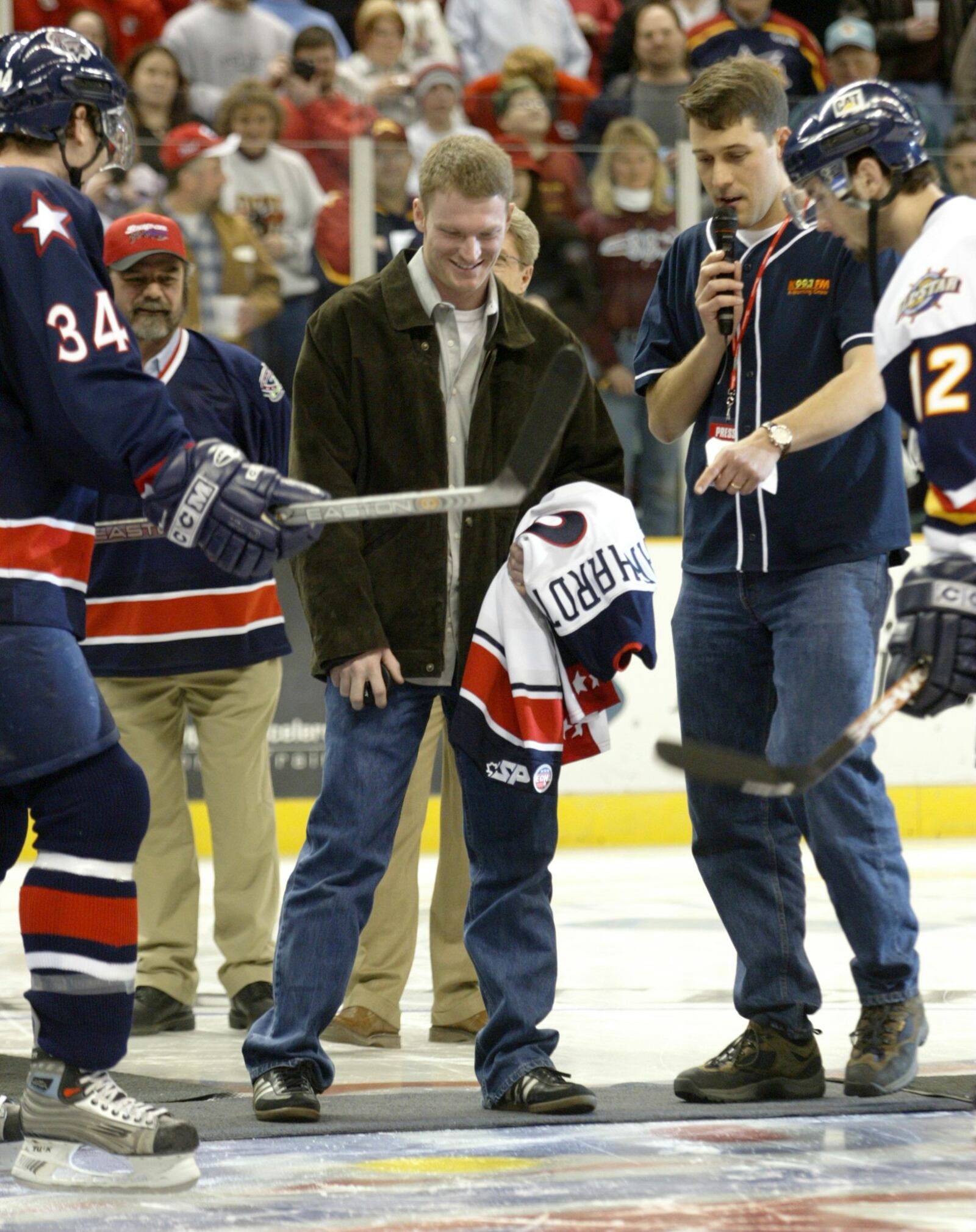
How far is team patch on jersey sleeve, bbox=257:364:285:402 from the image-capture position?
14.7 ft

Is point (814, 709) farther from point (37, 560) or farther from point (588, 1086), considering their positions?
point (37, 560)

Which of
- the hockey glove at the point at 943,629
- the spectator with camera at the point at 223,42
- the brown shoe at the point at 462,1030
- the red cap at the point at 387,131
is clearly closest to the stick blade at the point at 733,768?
the hockey glove at the point at 943,629

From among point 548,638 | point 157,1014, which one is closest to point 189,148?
point 157,1014

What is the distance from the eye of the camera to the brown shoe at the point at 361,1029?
4.04 m

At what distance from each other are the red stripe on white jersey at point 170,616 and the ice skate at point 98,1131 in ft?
5.60

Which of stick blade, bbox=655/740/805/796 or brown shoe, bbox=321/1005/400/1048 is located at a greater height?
stick blade, bbox=655/740/805/796

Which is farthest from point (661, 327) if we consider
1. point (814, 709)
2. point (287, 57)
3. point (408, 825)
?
point (287, 57)

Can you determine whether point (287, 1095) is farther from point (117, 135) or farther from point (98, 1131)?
point (117, 135)

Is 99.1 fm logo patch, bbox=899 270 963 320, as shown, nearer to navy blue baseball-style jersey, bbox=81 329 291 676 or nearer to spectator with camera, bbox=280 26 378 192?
navy blue baseball-style jersey, bbox=81 329 291 676

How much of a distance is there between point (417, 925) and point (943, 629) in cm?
174

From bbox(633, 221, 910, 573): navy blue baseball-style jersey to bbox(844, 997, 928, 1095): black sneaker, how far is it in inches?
30.7

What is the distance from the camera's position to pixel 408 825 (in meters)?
4.18

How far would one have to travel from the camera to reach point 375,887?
327 cm

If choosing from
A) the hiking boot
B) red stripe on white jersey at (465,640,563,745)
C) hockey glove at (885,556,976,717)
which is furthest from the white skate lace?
hockey glove at (885,556,976,717)
